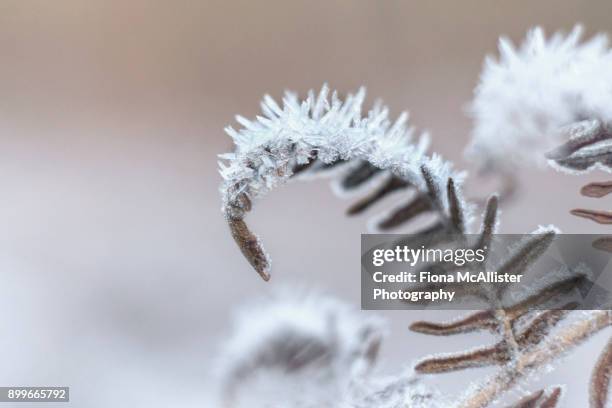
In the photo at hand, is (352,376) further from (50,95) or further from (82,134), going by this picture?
(50,95)

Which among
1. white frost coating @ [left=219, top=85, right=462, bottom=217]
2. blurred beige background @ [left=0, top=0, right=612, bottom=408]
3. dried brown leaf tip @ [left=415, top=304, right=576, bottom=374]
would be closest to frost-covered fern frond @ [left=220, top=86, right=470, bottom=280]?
white frost coating @ [left=219, top=85, right=462, bottom=217]

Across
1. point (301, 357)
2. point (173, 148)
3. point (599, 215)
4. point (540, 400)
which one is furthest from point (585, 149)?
point (173, 148)

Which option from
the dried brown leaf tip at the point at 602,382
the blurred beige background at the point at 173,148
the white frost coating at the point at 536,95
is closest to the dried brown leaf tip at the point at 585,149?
the white frost coating at the point at 536,95

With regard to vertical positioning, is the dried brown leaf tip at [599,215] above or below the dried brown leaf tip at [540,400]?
above

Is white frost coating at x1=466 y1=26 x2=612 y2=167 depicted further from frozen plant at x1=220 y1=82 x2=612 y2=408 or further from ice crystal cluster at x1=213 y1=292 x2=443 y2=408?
ice crystal cluster at x1=213 y1=292 x2=443 y2=408

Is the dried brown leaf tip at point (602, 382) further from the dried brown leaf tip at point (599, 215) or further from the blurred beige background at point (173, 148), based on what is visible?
the blurred beige background at point (173, 148)

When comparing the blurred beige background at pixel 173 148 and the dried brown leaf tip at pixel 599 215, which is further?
the blurred beige background at pixel 173 148

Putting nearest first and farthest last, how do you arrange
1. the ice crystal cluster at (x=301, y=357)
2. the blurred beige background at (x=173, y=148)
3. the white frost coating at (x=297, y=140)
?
the white frost coating at (x=297, y=140) < the ice crystal cluster at (x=301, y=357) < the blurred beige background at (x=173, y=148)

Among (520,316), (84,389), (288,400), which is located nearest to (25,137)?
(84,389)
